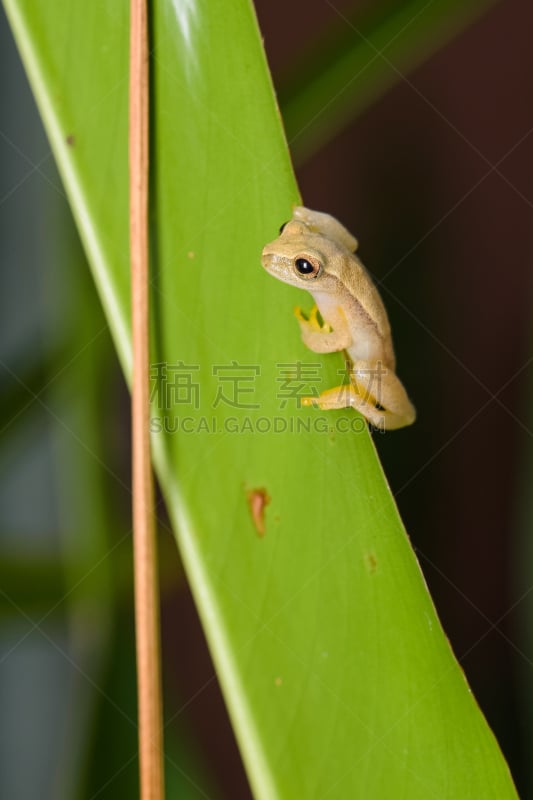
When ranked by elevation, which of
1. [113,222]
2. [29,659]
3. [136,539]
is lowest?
[29,659]

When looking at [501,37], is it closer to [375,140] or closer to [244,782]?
[375,140]

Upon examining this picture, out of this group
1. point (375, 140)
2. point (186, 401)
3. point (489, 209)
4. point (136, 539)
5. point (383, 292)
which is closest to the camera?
point (136, 539)

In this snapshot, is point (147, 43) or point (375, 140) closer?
point (147, 43)

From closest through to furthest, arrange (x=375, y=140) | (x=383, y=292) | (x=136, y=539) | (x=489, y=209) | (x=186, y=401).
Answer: (x=136, y=539)
(x=186, y=401)
(x=383, y=292)
(x=375, y=140)
(x=489, y=209)

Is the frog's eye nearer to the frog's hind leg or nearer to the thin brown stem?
the frog's hind leg

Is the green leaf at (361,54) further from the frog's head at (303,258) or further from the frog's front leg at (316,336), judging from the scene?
the frog's front leg at (316,336)

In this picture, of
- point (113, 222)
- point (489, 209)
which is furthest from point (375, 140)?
point (113, 222)

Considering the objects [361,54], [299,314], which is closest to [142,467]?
[299,314]

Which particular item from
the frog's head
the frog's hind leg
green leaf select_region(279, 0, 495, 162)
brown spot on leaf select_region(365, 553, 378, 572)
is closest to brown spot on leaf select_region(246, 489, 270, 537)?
brown spot on leaf select_region(365, 553, 378, 572)
